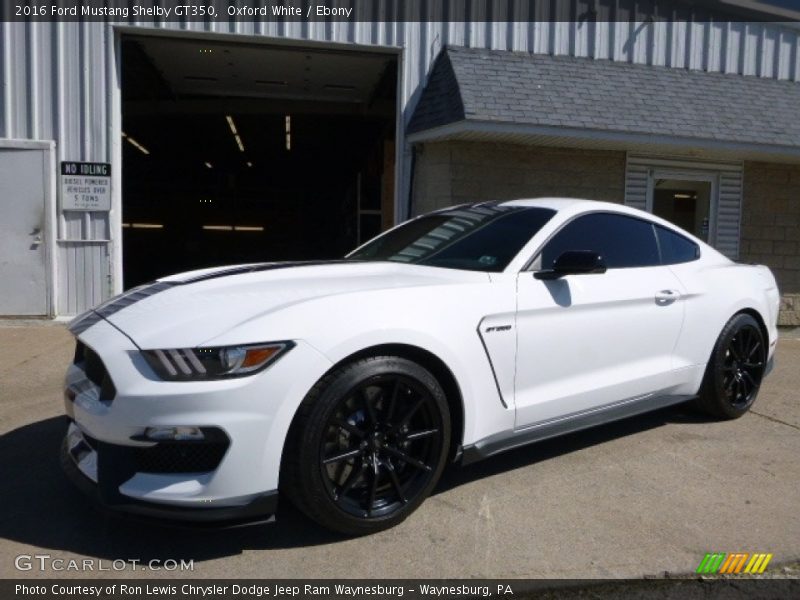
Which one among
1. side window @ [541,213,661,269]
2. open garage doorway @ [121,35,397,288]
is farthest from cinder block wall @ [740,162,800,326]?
side window @ [541,213,661,269]

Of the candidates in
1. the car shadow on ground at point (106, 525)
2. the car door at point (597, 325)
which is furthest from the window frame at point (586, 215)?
the car shadow on ground at point (106, 525)

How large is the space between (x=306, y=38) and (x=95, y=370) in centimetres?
673

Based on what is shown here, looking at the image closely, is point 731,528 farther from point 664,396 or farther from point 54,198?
point 54,198

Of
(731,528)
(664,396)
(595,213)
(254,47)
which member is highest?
(254,47)

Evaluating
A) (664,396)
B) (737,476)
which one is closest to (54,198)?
(664,396)

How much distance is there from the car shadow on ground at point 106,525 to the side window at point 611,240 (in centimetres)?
126

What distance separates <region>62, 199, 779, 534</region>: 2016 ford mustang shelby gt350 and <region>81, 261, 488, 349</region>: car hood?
0.04 ft

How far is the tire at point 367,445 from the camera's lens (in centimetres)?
279

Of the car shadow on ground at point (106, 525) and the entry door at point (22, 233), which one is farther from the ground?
the entry door at point (22, 233)

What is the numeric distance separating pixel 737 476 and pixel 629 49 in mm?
7422

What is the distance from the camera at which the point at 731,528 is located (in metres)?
3.25

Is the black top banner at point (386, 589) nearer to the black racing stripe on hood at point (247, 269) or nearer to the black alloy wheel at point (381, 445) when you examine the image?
the black alloy wheel at point (381, 445)

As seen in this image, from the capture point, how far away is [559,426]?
3654mm

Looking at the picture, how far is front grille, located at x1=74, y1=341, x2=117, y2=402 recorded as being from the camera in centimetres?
274
